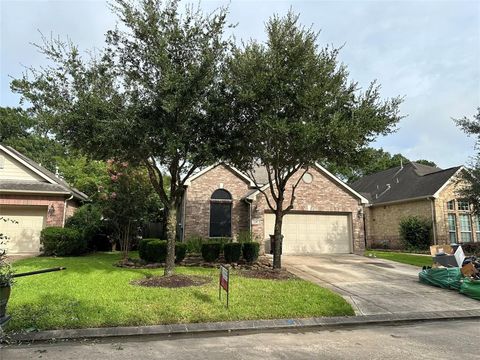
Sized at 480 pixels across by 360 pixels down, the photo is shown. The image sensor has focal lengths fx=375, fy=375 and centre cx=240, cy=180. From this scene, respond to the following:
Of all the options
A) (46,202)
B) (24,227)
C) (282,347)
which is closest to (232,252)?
(282,347)

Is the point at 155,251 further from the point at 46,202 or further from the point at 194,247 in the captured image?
the point at 46,202

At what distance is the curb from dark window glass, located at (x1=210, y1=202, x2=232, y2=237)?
1225 cm

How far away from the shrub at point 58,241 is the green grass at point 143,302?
5.46 meters

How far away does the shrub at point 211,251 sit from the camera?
48.8 ft

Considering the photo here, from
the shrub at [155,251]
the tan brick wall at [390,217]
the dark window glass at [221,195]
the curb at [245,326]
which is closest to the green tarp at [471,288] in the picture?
the curb at [245,326]

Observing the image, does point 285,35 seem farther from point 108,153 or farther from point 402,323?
point 402,323

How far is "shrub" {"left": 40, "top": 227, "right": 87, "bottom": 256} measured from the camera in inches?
642

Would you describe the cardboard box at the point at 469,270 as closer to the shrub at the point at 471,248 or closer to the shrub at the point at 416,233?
the shrub at the point at 471,248

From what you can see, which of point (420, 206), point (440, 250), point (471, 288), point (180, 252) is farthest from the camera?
point (420, 206)

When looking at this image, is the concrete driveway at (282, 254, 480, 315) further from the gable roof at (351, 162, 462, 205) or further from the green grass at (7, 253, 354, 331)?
the gable roof at (351, 162, 462, 205)

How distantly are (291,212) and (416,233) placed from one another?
9.22m

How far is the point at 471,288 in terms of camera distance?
1040 cm

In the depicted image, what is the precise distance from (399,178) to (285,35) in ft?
68.8

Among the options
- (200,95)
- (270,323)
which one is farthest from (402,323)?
(200,95)
